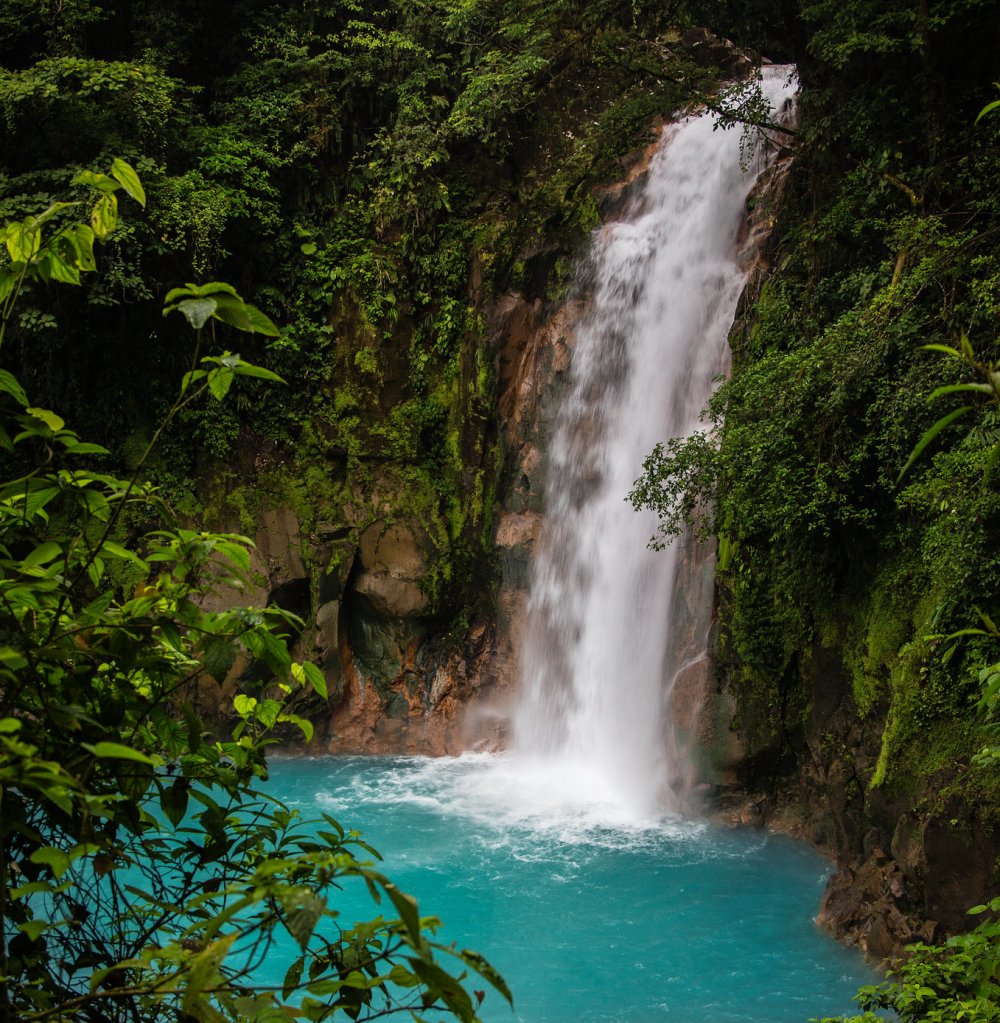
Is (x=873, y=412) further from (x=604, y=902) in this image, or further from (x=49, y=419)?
(x=49, y=419)

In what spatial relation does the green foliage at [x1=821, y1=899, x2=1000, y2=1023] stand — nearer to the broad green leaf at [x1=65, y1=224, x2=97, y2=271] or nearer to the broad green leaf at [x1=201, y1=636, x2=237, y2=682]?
the broad green leaf at [x1=201, y1=636, x2=237, y2=682]

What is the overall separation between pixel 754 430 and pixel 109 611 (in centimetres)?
616

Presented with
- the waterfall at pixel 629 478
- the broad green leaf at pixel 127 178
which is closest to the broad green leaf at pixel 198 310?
the broad green leaf at pixel 127 178

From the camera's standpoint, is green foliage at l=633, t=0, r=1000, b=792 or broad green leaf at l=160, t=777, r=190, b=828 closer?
broad green leaf at l=160, t=777, r=190, b=828

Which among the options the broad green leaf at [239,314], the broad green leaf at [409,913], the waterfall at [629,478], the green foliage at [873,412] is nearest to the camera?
the broad green leaf at [409,913]

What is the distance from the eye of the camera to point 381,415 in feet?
38.4

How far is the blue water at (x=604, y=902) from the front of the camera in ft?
20.3

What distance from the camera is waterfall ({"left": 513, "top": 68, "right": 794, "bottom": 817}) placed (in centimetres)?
966

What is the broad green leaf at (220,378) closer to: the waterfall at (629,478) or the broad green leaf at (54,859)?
the broad green leaf at (54,859)

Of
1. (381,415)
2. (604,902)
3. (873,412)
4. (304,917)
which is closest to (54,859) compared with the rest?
(304,917)

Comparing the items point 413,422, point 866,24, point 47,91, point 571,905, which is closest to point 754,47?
point 866,24

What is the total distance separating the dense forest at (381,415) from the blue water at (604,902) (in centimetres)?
75

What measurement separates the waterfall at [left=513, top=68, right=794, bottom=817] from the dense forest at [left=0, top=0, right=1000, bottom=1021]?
2.00 feet

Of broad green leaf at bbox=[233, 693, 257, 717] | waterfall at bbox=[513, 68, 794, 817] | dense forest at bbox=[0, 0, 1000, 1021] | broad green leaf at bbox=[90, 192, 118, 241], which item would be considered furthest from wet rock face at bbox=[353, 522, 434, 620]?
broad green leaf at bbox=[90, 192, 118, 241]
